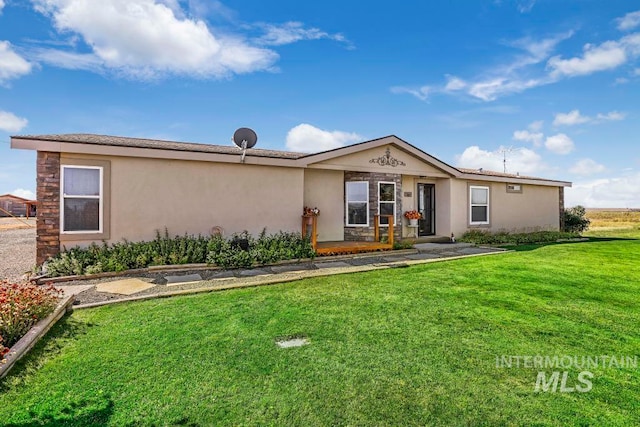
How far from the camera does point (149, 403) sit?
2.65 m

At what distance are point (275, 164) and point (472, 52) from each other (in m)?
11.2

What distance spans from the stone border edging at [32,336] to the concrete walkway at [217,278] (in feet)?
1.28

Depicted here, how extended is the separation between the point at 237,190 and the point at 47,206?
448 centimetres

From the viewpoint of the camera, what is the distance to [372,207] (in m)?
11.6

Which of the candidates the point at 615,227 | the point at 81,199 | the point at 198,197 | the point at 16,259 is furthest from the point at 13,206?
the point at 615,227

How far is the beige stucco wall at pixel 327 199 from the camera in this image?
11.3 meters

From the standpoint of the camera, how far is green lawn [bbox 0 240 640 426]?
2506mm

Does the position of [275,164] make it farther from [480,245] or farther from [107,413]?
[480,245]

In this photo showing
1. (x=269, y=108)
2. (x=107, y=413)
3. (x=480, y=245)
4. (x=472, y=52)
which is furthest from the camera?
(x=269, y=108)

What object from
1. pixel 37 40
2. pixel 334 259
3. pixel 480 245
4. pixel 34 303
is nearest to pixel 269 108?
pixel 37 40

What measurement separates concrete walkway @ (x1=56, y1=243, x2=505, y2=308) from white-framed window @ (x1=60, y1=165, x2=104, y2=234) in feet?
5.78

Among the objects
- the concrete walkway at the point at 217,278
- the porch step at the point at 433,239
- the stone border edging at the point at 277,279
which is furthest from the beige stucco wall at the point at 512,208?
the stone border edging at the point at 277,279

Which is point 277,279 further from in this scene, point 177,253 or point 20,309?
point 20,309

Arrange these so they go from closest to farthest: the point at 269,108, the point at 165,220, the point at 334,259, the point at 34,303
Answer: the point at 34,303
the point at 165,220
the point at 334,259
the point at 269,108
